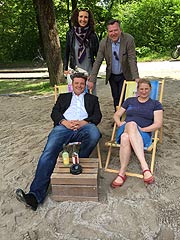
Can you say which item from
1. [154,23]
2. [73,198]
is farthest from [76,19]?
[154,23]

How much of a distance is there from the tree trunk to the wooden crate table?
21.4 ft

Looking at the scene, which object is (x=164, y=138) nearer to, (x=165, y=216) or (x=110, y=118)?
(x=110, y=118)

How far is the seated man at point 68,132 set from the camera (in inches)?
136

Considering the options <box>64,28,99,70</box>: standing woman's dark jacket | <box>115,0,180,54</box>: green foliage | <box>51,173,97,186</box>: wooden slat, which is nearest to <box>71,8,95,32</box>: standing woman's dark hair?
<box>64,28,99,70</box>: standing woman's dark jacket

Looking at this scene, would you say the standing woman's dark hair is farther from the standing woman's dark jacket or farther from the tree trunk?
the tree trunk

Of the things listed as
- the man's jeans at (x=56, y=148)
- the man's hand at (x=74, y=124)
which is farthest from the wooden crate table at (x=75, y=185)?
the man's hand at (x=74, y=124)

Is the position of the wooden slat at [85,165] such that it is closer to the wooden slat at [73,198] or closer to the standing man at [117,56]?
the wooden slat at [73,198]

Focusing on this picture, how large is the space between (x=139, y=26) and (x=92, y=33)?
15329 mm

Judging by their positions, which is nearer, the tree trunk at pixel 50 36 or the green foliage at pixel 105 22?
the tree trunk at pixel 50 36

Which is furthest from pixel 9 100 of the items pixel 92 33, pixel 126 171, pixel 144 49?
pixel 144 49

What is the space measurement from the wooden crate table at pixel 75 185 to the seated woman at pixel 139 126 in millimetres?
386

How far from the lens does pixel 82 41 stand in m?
4.79

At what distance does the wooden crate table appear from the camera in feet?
10.9

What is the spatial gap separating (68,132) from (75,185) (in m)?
0.86
